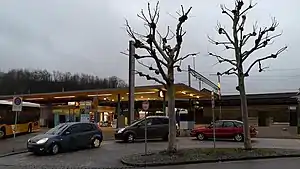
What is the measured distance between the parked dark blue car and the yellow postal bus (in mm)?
10062

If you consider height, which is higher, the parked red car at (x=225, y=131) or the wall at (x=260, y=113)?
the wall at (x=260, y=113)

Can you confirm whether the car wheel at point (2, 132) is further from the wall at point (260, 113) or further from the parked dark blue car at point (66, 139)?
the wall at point (260, 113)

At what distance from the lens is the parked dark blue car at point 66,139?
20828 millimetres

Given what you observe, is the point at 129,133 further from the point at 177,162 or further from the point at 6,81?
the point at 6,81

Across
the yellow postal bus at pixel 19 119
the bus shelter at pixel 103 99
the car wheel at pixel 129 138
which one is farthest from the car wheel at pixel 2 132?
the car wheel at pixel 129 138

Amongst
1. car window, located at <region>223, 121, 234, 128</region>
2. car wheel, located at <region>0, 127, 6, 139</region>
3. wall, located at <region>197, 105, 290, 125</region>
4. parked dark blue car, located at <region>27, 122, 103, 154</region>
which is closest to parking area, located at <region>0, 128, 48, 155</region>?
car wheel, located at <region>0, 127, 6, 139</region>

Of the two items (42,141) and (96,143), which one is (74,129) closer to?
(96,143)

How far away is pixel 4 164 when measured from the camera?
17719 mm

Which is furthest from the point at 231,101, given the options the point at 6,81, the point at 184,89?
the point at 6,81

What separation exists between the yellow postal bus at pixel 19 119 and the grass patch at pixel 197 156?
56.5ft

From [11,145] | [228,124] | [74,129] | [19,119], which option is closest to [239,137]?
[228,124]

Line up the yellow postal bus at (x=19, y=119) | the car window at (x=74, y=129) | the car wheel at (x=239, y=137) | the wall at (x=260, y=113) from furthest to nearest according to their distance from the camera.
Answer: the wall at (x=260, y=113), the yellow postal bus at (x=19, y=119), the car wheel at (x=239, y=137), the car window at (x=74, y=129)

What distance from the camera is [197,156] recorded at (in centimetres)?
1809

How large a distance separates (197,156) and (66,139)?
766 centimetres
